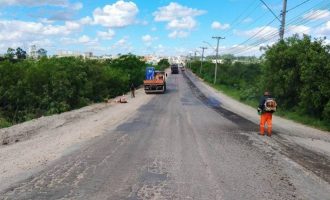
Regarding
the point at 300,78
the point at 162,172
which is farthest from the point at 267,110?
the point at 300,78

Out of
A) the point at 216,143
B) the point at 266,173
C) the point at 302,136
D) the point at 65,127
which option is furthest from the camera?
the point at 65,127

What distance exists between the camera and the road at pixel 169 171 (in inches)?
326

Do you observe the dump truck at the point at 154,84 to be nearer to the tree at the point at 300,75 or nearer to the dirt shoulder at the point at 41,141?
the tree at the point at 300,75

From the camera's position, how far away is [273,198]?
318 inches

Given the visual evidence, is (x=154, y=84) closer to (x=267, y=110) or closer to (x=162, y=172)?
(x=267, y=110)

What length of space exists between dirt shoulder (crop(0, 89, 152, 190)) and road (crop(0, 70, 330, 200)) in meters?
0.45

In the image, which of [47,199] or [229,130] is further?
[229,130]

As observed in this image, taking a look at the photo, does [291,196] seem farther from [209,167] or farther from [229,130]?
[229,130]

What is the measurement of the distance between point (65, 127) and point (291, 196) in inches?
514

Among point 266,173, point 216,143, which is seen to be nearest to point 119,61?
point 216,143

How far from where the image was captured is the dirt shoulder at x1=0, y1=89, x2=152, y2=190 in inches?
414

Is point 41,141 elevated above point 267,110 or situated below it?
below

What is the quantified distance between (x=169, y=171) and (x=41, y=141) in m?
6.68

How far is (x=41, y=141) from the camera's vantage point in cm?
1513
